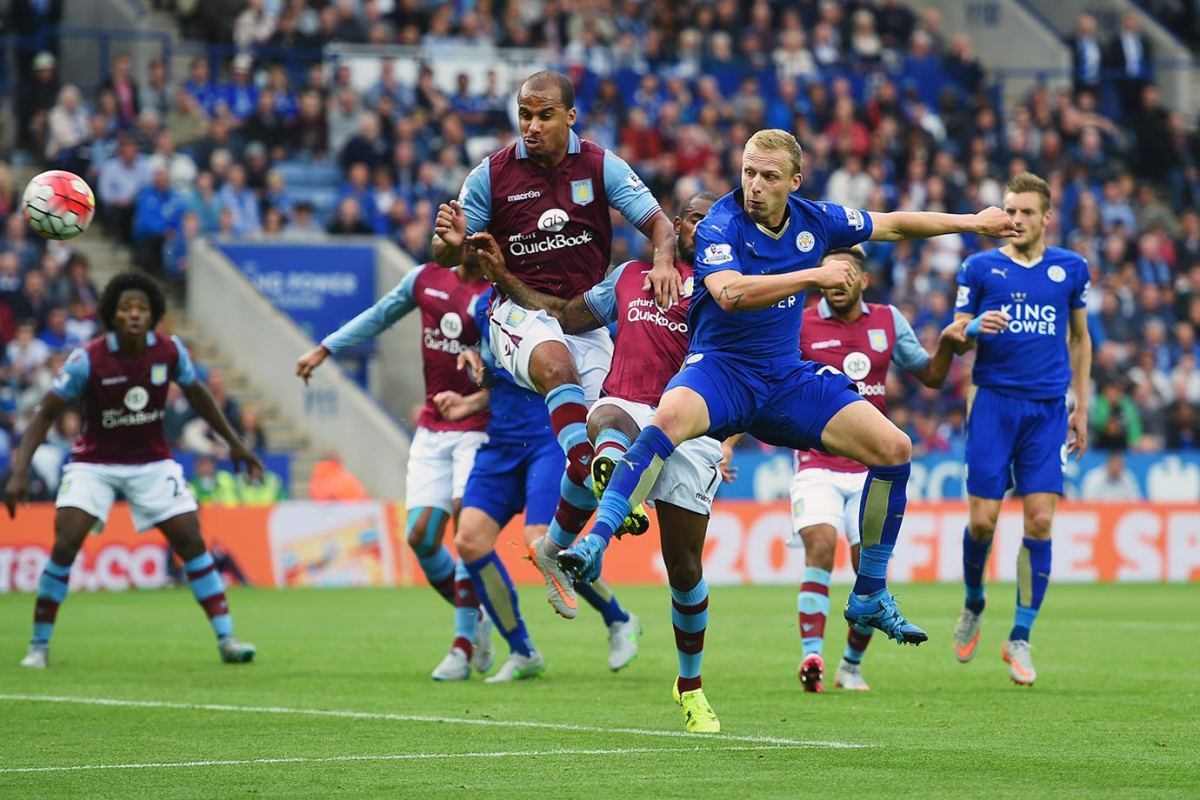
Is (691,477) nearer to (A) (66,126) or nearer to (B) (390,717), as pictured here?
(B) (390,717)

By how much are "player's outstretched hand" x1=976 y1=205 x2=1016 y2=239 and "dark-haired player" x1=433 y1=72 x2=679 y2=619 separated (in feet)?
5.60

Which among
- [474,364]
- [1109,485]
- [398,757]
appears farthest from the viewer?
[1109,485]

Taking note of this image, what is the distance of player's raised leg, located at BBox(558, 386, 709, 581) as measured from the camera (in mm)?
8797

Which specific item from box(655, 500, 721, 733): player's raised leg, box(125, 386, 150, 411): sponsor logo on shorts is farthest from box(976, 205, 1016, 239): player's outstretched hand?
box(125, 386, 150, 411): sponsor logo on shorts

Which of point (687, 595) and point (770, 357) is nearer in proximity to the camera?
point (770, 357)

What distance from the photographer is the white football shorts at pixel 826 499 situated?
12250 millimetres

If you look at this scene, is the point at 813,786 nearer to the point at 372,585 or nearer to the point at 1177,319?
the point at 372,585

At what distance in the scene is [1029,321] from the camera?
12.6 metres

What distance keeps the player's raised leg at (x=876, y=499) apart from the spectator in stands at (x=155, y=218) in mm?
18098

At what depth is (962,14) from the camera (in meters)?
37.0

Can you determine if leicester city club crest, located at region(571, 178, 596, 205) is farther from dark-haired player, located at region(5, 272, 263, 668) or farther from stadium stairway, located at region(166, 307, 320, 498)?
stadium stairway, located at region(166, 307, 320, 498)

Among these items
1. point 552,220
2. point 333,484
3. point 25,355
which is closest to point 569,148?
point 552,220

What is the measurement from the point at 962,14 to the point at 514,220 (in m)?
28.3

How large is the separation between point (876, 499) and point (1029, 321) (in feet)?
11.2
